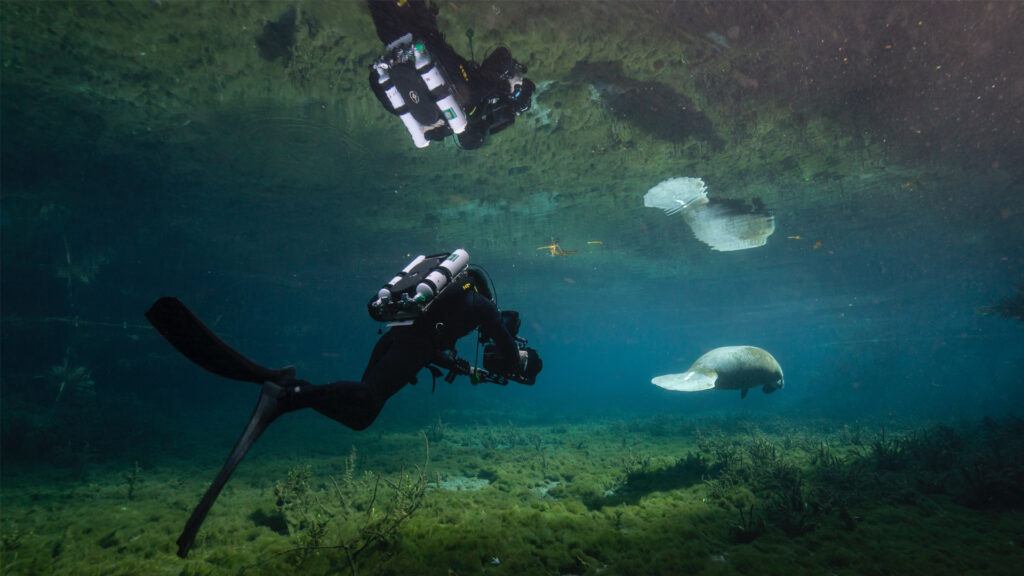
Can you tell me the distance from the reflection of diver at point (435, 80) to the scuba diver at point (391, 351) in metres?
3.04

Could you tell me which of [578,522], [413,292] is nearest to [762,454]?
[578,522]

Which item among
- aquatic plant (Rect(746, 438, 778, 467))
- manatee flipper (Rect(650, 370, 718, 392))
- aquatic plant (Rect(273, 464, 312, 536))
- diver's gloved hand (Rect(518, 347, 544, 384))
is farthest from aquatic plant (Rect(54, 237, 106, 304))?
aquatic plant (Rect(746, 438, 778, 467))

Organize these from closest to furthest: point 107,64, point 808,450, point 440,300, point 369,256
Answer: point 440,300 < point 107,64 < point 808,450 < point 369,256

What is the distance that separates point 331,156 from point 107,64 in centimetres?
484

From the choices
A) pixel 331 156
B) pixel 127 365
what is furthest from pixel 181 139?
pixel 127 365

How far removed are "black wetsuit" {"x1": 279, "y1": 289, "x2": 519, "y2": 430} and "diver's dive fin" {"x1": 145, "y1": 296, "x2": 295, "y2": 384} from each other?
0.36m

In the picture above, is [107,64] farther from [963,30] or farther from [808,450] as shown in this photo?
[808,450]

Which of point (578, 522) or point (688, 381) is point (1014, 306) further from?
point (578, 522)

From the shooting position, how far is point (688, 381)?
9445mm

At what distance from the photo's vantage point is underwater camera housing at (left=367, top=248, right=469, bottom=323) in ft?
10.5

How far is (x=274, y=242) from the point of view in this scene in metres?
19.5

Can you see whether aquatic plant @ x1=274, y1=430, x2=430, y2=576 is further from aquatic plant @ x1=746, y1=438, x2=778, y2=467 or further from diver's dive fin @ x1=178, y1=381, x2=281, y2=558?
aquatic plant @ x1=746, y1=438, x2=778, y2=467

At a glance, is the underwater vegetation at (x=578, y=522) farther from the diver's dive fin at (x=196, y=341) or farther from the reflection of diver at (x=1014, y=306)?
the reflection of diver at (x=1014, y=306)

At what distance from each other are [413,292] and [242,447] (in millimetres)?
1637
